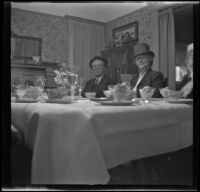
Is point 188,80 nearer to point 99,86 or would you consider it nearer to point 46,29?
point 99,86

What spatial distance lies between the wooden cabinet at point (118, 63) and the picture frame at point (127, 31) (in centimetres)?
5

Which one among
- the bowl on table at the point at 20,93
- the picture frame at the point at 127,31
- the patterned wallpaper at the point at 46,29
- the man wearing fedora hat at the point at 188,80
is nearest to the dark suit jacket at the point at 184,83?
the man wearing fedora hat at the point at 188,80

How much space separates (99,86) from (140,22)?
0.27 meters

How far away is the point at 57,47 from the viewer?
822mm

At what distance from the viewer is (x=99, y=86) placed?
0.85m

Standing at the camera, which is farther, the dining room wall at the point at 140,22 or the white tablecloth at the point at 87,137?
the dining room wall at the point at 140,22

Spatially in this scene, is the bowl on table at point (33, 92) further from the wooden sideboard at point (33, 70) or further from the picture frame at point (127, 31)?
the picture frame at point (127, 31)

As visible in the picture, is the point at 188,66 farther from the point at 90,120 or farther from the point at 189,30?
the point at 90,120

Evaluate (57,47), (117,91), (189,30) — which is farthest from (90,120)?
(189,30)

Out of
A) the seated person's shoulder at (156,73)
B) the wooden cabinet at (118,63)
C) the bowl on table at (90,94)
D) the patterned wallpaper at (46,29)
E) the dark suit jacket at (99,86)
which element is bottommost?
the bowl on table at (90,94)

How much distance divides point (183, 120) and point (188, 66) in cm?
19

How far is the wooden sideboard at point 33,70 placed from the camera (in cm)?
80

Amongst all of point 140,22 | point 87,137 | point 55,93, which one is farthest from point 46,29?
point 87,137

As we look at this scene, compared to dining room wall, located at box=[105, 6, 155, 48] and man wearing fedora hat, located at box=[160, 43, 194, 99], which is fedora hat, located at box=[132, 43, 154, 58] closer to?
dining room wall, located at box=[105, 6, 155, 48]
